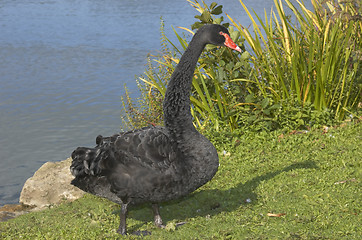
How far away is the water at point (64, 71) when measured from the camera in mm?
13797

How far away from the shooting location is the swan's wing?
17.7 feet

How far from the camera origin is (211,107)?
9375 millimetres

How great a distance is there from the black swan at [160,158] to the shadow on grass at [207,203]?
2.91 feet

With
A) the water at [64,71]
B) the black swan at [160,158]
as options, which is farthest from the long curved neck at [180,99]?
the water at [64,71]

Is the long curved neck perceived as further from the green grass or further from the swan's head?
the green grass

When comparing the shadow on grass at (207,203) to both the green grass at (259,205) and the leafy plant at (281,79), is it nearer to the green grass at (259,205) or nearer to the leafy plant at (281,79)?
the green grass at (259,205)

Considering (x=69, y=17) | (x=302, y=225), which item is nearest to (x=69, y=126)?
(x=302, y=225)

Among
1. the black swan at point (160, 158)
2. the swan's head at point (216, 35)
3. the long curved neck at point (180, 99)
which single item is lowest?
the black swan at point (160, 158)

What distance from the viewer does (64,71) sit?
19.6 metres

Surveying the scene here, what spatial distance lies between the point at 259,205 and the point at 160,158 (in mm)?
1697

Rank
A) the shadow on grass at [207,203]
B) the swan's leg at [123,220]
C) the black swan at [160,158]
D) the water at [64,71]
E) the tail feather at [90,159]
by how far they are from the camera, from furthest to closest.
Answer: the water at [64,71] → the shadow on grass at [207,203] → the swan's leg at [123,220] → the tail feather at [90,159] → the black swan at [160,158]

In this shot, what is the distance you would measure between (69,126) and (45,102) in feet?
A: 7.82

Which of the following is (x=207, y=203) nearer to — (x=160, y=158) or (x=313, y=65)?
(x=160, y=158)

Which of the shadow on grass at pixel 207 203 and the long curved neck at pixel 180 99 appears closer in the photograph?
the long curved neck at pixel 180 99
